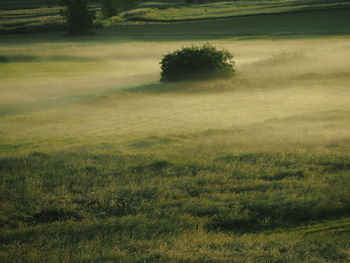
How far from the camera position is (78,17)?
80.6m

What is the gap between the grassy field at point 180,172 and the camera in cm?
848

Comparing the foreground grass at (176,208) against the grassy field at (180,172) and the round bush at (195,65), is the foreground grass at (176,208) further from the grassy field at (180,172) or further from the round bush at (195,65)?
the round bush at (195,65)

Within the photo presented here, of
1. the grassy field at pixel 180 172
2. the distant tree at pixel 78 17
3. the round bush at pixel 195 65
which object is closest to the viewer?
the grassy field at pixel 180 172

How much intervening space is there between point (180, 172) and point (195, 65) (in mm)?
23500

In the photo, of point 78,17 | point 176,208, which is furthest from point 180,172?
point 78,17

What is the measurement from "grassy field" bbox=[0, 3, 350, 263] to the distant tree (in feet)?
156

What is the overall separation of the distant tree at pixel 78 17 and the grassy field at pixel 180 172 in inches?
1869

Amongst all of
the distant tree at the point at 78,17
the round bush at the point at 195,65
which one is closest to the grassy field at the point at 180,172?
the round bush at the point at 195,65

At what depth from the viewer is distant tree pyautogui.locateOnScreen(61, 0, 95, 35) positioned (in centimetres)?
8025

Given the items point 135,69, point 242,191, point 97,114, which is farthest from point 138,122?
point 135,69

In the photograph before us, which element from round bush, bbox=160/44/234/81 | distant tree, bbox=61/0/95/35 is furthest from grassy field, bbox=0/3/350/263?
distant tree, bbox=61/0/95/35

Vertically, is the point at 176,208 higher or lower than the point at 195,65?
higher

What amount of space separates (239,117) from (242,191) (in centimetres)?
1162

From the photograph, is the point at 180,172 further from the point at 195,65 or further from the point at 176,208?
the point at 195,65
